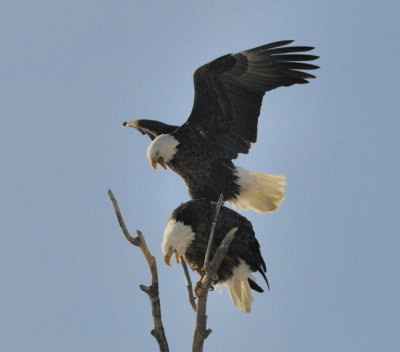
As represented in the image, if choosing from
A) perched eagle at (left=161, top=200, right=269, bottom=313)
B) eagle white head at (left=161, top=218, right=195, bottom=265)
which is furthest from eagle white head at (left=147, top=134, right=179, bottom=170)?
eagle white head at (left=161, top=218, right=195, bottom=265)

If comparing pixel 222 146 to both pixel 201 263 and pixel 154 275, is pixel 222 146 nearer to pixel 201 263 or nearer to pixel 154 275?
pixel 201 263

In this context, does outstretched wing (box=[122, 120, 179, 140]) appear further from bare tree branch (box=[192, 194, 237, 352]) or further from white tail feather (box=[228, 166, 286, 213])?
bare tree branch (box=[192, 194, 237, 352])

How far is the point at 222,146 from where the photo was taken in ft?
20.8

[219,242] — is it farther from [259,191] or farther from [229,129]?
[229,129]

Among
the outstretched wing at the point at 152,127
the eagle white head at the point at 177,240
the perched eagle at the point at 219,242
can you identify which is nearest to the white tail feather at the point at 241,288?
the perched eagle at the point at 219,242

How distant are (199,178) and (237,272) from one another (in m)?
1.06

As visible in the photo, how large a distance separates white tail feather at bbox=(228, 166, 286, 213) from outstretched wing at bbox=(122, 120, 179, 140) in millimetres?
921

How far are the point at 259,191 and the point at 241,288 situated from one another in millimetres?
1025

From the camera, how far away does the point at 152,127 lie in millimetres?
6867

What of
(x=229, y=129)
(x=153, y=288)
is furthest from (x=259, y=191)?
(x=153, y=288)

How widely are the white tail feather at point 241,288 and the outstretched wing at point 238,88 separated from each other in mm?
1265

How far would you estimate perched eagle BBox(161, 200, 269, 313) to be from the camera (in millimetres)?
5398

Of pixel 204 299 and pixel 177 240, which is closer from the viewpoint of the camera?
pixel 204 299

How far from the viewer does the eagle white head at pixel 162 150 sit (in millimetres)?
6191
